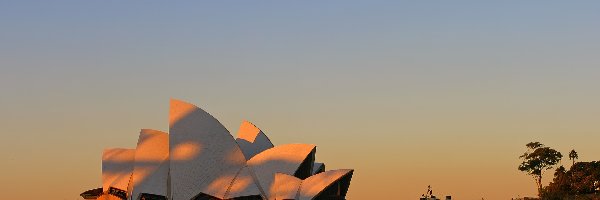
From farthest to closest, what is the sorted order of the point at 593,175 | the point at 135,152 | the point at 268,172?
the point at 593,175
the point at 135,152
the point at 268,172

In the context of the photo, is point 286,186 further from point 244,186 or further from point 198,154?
point 198,154

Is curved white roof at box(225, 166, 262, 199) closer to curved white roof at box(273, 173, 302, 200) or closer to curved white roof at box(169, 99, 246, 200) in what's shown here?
curved white roof at box(169, 99, 246, 200)

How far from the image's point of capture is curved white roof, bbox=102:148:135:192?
70.5 metres

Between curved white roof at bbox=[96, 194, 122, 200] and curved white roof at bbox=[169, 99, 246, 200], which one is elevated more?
curved white roof at bbox=[169, 99, 246, 200]

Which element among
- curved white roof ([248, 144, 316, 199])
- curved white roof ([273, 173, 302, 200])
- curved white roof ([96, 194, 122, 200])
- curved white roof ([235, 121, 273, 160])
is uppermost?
curved white roof ([235, 121, 273, 160])

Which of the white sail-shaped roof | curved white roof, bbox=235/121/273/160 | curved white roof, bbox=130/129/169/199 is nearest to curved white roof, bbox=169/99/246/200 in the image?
curved white roof, bbox=130/129/169/199

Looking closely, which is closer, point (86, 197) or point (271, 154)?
point (271, 154)

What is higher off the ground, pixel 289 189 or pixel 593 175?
pixel 593 175

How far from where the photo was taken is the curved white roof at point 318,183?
60469 mm

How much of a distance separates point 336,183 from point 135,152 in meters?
17.7

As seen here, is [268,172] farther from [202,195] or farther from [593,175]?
[593,175]

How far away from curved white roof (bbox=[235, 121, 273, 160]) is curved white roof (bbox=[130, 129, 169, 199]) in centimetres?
702

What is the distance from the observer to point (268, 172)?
65.0 m

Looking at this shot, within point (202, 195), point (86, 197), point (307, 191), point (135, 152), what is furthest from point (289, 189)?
point (86, 197)
